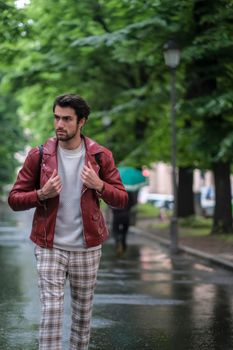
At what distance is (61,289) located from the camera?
461 cm

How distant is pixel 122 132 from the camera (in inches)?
1142

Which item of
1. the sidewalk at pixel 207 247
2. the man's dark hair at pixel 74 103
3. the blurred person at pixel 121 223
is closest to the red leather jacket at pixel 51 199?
the man's dark hair at pixel 74 103

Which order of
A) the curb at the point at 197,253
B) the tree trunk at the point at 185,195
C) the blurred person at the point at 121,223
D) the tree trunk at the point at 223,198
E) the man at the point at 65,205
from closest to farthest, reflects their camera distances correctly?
the man at the point at 65,205 < the curb at the point at 197,253 < the blurred person at the point at 121,223 < the tree trunk at the point at 223,198 < the tree trunk at the point at 185,195

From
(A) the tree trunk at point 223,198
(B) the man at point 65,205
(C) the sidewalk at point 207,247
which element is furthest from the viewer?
(A) the tree trunk at point 223,198

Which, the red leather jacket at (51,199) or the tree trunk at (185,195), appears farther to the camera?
the tree trunk at (185,195)

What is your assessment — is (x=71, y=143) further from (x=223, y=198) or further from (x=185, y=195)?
(x=185, y=195)

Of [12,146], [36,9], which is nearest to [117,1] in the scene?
[36,9]

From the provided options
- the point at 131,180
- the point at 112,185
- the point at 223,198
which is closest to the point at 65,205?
the point at 112,185

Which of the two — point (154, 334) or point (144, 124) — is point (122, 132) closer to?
point (144, 124)

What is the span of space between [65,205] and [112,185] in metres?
0.33

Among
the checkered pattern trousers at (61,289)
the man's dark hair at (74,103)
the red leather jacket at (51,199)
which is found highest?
the man's dark hair at (74,103)

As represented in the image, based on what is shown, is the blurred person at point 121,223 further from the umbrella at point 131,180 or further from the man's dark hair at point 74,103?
the man's dark hair at point 74,103

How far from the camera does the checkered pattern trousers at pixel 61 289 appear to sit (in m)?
4.54

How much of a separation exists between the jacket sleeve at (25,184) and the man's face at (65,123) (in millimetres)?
197
